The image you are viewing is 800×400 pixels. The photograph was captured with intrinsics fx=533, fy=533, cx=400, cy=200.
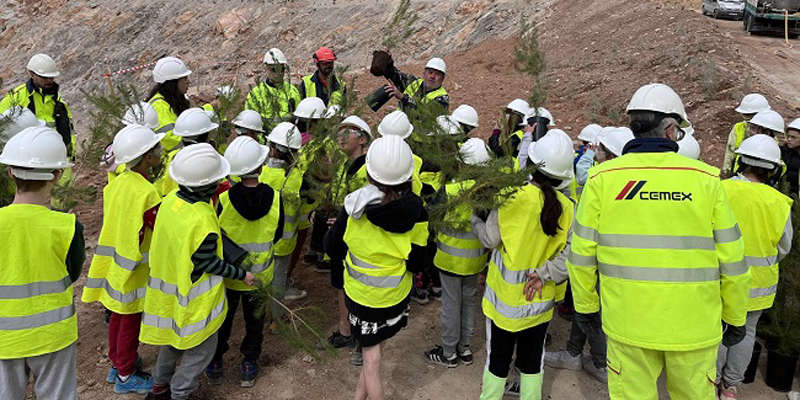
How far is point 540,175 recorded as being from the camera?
328cm

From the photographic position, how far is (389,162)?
3.07 metres

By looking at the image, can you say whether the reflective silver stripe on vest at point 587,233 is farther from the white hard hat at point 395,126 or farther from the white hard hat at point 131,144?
the white hard hat at point 131,144

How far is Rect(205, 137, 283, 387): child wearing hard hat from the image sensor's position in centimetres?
364

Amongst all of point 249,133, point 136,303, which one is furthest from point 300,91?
point 136,303

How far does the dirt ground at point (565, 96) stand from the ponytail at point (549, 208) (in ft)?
4.83

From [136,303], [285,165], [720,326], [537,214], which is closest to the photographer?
[720,326]

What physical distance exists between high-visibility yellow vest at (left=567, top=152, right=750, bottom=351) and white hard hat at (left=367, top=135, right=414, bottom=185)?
3.55 ft

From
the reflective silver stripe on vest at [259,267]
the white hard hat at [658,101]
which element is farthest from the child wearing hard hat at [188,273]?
the white hard hat at [658,101]

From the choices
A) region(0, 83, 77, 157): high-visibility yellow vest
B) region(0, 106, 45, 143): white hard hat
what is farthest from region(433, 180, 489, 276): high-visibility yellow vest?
region(0, 83, 77, 157): high-visibility yellow vest

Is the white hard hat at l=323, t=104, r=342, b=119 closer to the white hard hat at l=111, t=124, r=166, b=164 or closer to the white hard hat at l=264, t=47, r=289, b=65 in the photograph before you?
the white hard hat at l=264, t=47, r=289, b=65

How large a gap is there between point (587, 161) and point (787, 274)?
176 cm

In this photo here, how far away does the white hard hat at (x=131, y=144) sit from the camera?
3512 millimetres

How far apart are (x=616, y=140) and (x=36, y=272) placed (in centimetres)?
379

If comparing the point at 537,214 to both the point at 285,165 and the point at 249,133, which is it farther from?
the point at 249,133
